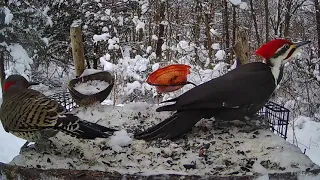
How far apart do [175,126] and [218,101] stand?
0.33 meters

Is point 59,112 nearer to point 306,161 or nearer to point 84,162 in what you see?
point 84,162

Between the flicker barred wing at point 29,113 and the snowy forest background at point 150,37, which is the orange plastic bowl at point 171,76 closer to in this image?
the flicker barred wing at point 29,113

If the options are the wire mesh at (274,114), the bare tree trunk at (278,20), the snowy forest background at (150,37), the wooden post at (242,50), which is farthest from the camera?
the bare tree trunk at (278,20)

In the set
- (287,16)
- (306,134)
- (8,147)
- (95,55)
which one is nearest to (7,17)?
(8,147)

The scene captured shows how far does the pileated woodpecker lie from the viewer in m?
2.64

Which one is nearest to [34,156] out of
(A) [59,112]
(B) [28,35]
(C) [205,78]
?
(A) [59,112]

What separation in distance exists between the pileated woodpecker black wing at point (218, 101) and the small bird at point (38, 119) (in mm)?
477

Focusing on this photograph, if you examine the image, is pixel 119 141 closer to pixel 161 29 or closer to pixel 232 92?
pixel 232 92

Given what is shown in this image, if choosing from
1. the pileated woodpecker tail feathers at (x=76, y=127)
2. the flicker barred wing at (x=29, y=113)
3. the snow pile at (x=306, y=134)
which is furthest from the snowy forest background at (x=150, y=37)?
the pileated woodpecker tail feathers at (x=76, y=127)

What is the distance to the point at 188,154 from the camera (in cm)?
239

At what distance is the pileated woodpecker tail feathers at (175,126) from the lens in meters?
2.63

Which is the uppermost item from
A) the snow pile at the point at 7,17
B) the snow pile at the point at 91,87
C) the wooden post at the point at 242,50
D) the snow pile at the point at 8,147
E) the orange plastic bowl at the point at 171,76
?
the snow pile at the point at 7,17

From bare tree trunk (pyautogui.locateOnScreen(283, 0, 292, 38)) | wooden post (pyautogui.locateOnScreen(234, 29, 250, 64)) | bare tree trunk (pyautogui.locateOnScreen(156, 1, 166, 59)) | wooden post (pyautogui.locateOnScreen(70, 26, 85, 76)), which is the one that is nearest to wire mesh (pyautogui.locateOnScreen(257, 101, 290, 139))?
wooden post (pyautogui.locateOnScreen(234, 29, 250, 64))

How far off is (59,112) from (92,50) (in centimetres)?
643
